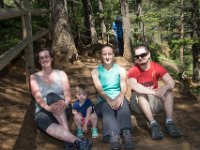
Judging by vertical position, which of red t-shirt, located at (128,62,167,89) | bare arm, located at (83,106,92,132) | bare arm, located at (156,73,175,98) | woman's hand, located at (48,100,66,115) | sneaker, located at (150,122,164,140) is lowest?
sneaker, located at (150,122,164,140)

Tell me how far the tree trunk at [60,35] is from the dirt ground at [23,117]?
5.82 ft

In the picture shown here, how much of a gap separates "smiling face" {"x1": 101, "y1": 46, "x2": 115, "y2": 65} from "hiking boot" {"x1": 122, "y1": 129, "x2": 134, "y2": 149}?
116cm

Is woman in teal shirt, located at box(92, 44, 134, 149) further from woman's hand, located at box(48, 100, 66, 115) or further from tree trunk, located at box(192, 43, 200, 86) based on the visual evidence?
tree trunk, located at box(192, 43, 200, 86)

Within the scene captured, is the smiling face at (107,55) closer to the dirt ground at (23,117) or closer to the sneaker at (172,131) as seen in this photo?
the dirt ground at (23,117)

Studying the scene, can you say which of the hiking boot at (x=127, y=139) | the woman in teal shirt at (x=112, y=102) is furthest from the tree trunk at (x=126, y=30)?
the hiking boot at (x=127, y=139)

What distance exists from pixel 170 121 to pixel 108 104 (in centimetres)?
98

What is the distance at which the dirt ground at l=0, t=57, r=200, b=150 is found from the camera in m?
5.26

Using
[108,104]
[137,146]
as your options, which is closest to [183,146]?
[137,146]

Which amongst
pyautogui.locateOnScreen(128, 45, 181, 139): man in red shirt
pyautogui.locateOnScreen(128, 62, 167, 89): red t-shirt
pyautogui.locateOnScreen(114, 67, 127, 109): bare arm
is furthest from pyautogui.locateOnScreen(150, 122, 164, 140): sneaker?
pyautogui.locateOnScreen(128, 62, 167, 89): red t-shirt

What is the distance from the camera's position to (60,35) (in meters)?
9.91

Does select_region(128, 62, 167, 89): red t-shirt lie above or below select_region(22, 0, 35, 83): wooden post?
below

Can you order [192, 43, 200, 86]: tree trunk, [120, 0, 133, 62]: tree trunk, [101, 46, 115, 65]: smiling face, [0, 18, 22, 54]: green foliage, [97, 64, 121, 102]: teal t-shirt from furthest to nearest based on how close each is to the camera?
[192, 43, 200, 86]: tree trunk < [120, 0, 133, 62]: tree trunk < [0, 18, 22, 54]: green foliage < [97, 64, 121, 102]: teal t-shirt < [101, 46, 115, 65]: smiling face

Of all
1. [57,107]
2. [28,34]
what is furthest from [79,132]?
[28,34]

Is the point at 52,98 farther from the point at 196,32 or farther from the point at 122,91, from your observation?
the point at 196,32
